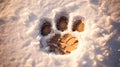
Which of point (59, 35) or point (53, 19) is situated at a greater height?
point (53, 19)

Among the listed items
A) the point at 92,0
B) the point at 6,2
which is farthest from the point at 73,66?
the point at 6,2

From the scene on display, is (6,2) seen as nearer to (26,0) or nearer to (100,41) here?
(26,0)

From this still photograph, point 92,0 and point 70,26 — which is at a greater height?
point 92,0
